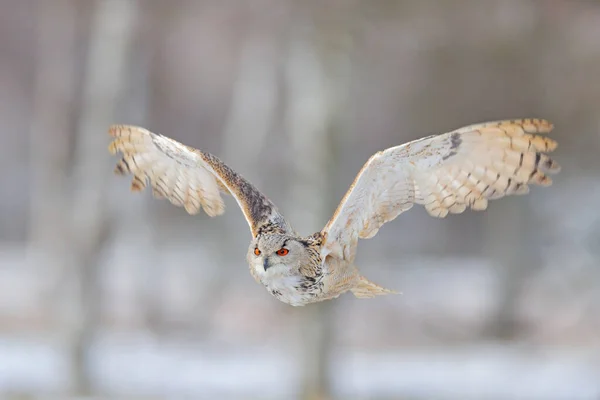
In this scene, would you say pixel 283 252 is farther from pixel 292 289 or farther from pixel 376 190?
pixel 376 190

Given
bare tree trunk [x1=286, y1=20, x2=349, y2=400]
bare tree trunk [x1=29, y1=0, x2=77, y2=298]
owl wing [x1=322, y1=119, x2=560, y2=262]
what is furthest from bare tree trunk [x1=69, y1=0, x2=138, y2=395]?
owl wing [x1=322, y1=119, x2=560, y2=262]

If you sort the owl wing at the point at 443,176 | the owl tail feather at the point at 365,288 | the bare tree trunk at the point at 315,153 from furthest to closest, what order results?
1. the bare tree trunk at the point at 315,153
2. the owl tail feather at the point at 365,288
3. the owl wing at the point at 443,176

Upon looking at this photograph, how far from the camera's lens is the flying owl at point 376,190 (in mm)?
2449

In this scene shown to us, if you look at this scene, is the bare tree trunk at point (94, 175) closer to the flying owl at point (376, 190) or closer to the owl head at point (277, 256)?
the flying owl at point (376, 190)

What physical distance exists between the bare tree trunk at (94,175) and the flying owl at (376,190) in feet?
17.6

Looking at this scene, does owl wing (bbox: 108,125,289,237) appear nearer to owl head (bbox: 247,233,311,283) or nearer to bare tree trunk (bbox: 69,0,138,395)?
owl head (bbox: 247,233,311,283)

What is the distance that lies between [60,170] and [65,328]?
1793 millimetres

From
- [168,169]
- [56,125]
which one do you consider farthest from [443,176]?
[56,125]

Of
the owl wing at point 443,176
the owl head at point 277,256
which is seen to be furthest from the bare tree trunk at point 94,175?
the owl head at point 277,256

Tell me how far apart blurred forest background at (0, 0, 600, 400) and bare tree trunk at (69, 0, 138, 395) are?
0.02m

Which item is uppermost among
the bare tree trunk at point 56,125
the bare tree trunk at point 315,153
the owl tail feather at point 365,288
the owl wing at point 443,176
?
the bare tree trunk at point 56,125

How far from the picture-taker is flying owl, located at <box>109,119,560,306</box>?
8.04 ft

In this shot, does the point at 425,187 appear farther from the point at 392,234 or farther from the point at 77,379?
the point at 392,234

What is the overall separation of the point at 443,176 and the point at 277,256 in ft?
2.13
